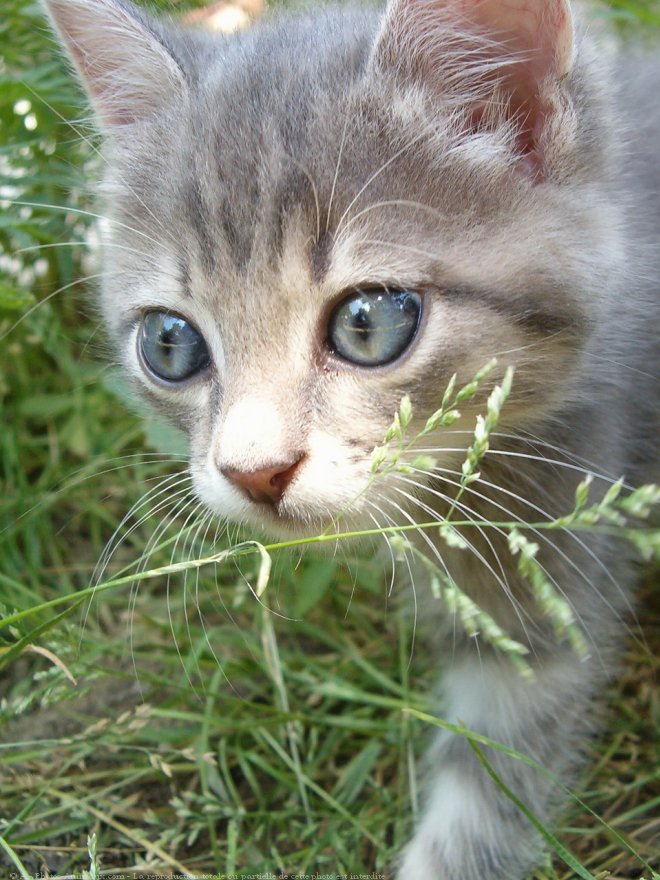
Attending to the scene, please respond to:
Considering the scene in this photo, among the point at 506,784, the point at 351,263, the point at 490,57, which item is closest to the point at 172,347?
the point at 351,263

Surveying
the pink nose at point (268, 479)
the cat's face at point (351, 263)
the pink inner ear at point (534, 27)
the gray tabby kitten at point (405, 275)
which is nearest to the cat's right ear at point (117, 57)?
the gray tabby kitten at point (405, 275)

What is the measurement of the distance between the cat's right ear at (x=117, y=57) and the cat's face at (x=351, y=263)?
11 centimetres

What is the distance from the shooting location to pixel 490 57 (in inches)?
51.8

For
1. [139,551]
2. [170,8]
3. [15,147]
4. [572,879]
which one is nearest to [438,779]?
[572,879]

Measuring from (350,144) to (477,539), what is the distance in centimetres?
66

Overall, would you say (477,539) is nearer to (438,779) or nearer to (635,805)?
(438,779)

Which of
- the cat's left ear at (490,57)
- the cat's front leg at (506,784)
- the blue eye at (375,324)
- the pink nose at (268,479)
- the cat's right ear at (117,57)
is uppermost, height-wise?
the cat's right ear at (117,57)

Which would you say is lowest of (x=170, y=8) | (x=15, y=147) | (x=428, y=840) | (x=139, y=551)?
(x=428, y=840)

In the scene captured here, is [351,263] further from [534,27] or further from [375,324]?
[534,27]

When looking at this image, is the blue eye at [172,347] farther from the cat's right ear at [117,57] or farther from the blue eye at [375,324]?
the cat's right ear at [117,57]

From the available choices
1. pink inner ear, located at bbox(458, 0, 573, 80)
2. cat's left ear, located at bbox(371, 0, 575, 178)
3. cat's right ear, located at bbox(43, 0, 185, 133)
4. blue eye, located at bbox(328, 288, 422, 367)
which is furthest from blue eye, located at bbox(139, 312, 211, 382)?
pink inner ear, located at bbox(458, 0, 573, 80)

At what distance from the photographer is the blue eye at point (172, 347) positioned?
143cm

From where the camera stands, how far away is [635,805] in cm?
181

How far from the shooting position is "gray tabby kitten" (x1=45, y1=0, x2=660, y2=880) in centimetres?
124
